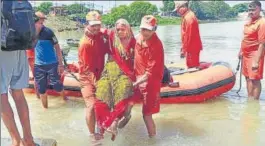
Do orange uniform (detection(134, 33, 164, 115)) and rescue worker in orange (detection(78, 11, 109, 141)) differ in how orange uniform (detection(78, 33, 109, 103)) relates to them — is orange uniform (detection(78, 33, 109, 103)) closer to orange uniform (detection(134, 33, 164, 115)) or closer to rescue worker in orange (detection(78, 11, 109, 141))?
rescue worker in orange (detection(78, 11, 109, 141))

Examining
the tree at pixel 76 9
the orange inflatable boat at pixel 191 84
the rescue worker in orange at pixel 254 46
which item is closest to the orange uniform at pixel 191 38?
the orange inflatable boat at pixel 191 84

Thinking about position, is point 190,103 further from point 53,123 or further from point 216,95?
point 53,123

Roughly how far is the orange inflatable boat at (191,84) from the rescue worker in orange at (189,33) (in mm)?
253

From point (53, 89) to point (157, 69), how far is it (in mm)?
2899

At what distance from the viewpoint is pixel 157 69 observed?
5246mm

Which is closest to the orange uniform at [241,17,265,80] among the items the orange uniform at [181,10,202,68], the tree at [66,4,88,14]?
the orange uniform at [181,10,202,68]

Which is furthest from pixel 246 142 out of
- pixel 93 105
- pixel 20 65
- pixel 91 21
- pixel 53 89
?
pixel 53 89

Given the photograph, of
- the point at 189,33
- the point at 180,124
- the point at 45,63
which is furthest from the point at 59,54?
the point at 189,33

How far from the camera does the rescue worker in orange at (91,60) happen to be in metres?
5.28

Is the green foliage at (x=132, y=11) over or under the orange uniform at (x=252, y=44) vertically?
under

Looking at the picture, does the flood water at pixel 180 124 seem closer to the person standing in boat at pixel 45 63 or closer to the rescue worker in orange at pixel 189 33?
the person standing in boat at pixel 45 63

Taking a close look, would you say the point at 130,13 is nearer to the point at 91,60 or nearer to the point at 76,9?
the point at 76,9

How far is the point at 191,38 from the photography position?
785 cm

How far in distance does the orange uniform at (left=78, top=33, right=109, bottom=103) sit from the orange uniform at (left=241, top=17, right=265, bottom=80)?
281cm
